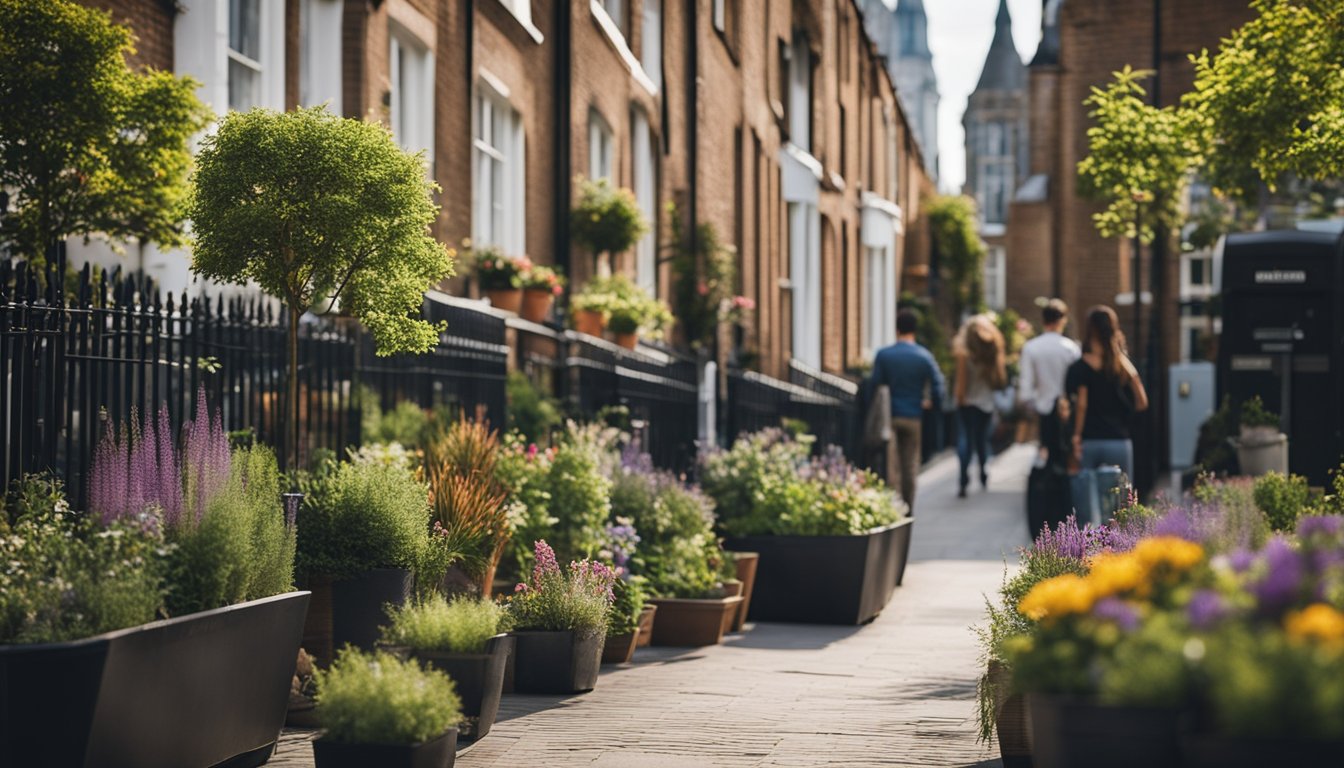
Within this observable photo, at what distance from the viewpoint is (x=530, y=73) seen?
1506cm

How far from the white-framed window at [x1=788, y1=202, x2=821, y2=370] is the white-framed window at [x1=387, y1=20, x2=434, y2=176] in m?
14.9

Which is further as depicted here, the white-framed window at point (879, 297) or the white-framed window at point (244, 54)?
the white-framed window at point (879, 297)

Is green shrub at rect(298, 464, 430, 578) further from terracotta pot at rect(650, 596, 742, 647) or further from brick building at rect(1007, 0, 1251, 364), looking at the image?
brick building at rect(1007, 0, 1251, 364)

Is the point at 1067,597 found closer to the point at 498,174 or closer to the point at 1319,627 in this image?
the point at 1319,627

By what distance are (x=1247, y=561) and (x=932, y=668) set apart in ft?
18.5

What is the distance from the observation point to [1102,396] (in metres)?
11.5

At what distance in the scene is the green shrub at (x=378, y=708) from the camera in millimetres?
5059

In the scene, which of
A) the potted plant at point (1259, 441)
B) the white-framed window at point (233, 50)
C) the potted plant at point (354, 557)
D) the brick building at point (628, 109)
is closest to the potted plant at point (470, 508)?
the potted plant at point (354, 557)

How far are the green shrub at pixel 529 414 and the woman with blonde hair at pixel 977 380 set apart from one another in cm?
690

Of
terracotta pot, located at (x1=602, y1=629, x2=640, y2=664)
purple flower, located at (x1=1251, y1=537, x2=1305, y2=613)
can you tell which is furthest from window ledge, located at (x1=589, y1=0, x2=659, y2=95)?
purple flower, located at (x1=1251, y1=537, x2=1305, y2=613)

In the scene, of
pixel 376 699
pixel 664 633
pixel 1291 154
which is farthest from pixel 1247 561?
pixel 1291 154

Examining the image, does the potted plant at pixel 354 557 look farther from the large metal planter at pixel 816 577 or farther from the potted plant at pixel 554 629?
the large metal planter at pixel 816 577

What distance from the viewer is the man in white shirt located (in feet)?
43.0

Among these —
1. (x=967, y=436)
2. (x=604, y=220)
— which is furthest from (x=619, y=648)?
(x=967, y=436)
